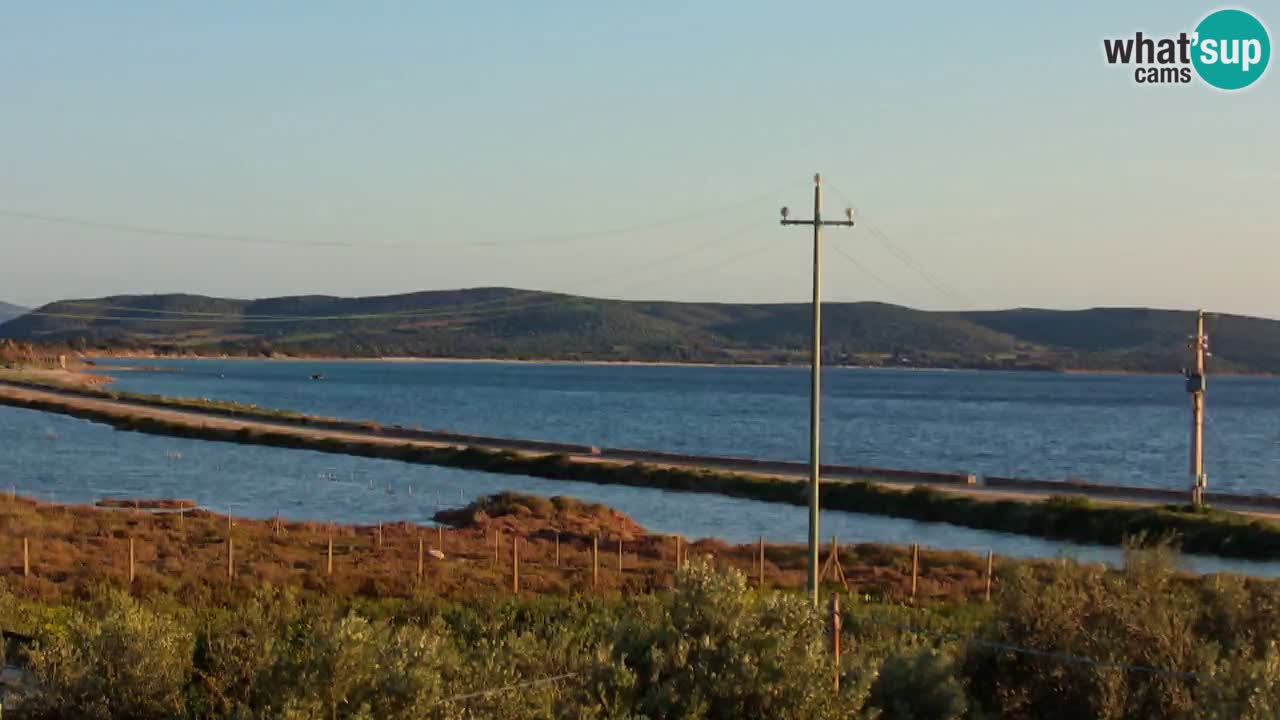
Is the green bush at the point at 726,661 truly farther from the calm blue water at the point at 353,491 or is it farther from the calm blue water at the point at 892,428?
the calm blue water at the point at 892,428

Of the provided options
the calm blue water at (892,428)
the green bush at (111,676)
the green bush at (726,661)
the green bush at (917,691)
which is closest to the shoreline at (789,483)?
the green bush at (917,691)

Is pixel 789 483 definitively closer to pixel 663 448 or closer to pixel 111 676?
pixel 663 448

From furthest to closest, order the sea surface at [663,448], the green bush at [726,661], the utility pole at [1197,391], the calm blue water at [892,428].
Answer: the calm blue water at [892,428]
the sea surface at [663,448]
the utility pole at [1197,391]
the green bush at [726,661]

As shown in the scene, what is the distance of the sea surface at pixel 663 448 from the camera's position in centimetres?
5538

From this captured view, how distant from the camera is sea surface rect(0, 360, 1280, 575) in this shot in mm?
55375

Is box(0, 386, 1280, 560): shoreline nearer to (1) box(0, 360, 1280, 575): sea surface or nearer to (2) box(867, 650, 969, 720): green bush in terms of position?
(1) box(0, 360, 1280, 575): sea surface

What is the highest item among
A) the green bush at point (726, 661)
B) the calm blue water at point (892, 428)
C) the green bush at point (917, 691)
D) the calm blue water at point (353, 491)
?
the green bush at point (726, 661)

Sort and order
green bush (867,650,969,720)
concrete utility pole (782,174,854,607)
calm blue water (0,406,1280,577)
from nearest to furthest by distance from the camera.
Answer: green bush (867,650,969,720) < concrete utility pole (782,174,854,607) < calm blue water (0,406,1280,577)

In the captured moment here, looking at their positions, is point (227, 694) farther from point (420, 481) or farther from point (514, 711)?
point (420, 481)

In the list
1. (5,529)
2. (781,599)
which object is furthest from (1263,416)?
(781,599)

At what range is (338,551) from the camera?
3838cm

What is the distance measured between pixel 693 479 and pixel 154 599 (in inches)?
1842

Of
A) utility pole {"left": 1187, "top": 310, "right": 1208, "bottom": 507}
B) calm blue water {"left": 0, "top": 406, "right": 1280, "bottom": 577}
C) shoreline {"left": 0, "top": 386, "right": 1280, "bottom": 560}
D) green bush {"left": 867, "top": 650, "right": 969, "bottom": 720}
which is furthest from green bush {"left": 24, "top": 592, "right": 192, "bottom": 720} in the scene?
utility pole {"left": 1187, "top": 310, "right": 1208, "bottom": 507}

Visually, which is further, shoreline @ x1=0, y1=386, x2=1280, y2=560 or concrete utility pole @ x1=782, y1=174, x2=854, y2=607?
shoreline @ x1=0, y1=386, x2=1280, y2=560
